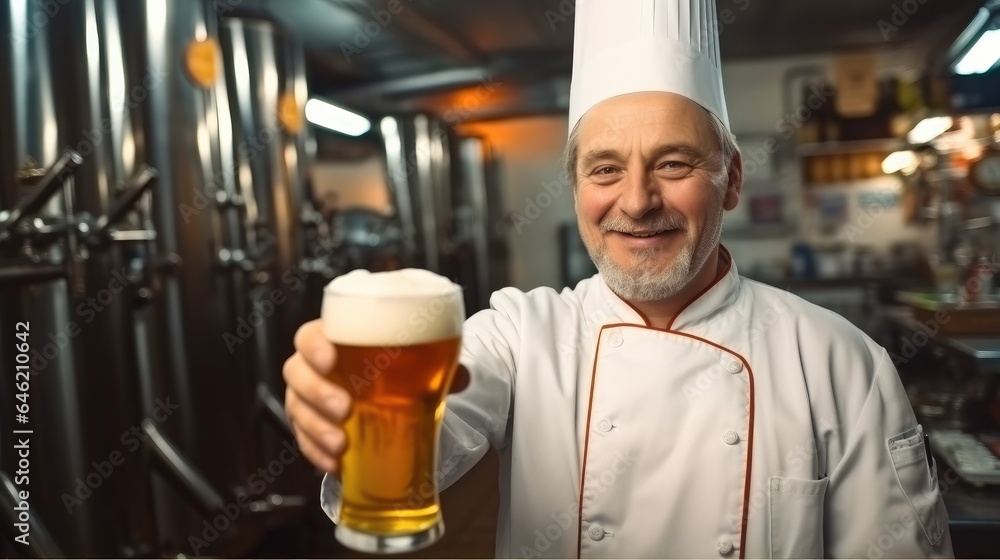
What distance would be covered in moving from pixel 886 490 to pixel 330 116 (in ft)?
5.64

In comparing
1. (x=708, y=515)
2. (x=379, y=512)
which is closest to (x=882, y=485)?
(x=708, y=515)

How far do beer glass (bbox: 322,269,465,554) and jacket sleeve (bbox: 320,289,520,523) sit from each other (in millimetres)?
254

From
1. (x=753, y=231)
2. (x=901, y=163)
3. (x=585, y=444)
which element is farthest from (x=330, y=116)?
(x=901, y=163)

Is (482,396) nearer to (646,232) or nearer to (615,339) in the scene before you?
(615,339)

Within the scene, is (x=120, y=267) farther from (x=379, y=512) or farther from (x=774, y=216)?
(x=774, y=216)

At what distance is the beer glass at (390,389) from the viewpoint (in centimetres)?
58

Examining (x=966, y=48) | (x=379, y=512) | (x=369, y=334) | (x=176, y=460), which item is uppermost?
(x=966, y=48)

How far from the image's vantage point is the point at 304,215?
227 cm

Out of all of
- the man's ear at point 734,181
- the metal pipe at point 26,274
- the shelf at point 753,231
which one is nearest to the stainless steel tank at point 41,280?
the metal pipe at point 26,274

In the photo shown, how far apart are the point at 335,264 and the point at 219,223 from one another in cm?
36

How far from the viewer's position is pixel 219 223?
2.20 metres

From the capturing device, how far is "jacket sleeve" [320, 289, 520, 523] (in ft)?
2.94

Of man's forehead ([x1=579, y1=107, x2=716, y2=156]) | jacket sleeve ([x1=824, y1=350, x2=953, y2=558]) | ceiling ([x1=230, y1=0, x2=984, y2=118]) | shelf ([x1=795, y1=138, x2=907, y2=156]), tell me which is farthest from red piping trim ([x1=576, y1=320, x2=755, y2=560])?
shelf ([x1=795, y1=138, x2=907, y2=156])

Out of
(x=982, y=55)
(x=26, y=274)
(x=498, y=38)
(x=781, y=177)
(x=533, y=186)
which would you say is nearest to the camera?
(x=26, y=274)
